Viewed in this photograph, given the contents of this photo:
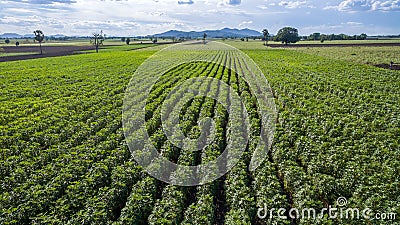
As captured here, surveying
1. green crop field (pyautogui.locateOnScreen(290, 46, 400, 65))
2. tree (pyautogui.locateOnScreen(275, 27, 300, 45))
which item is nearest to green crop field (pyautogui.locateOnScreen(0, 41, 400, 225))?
green crop field (pyautogui.locateOnScreen(290, 46, 400, 65))

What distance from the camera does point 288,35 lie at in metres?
130

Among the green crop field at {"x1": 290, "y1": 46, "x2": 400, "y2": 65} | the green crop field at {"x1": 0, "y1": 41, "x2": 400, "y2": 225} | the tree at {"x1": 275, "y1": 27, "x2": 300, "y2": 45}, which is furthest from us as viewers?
the tree at {"x1": 275, "y1": 27, "x2": 300, "y2": 45}

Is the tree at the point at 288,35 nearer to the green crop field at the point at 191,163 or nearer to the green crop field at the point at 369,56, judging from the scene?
the green crop field at the point at 369,56

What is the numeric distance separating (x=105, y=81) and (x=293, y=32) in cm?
11940

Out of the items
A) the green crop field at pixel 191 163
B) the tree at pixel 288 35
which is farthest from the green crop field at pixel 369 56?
the tree at pixel 288 35

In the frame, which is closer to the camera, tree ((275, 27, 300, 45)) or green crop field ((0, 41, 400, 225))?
green crop field ((0, 41, 400, 225))

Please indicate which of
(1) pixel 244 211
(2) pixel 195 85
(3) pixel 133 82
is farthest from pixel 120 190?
(3) pixel 133 82

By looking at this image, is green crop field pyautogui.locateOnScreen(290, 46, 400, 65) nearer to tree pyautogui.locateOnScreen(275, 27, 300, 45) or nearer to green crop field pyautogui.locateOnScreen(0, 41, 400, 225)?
green crop field pyautogui.locateOnScreen(0, 41, 400, 225)

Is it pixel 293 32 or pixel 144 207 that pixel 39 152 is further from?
pixel 293 32

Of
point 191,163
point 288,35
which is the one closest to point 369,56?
point 191,163

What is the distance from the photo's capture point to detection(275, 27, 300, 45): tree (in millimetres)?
128375

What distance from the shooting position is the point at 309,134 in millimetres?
13531

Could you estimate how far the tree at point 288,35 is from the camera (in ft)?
421

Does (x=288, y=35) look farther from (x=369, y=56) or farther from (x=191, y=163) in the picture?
(x=191, y=163)
